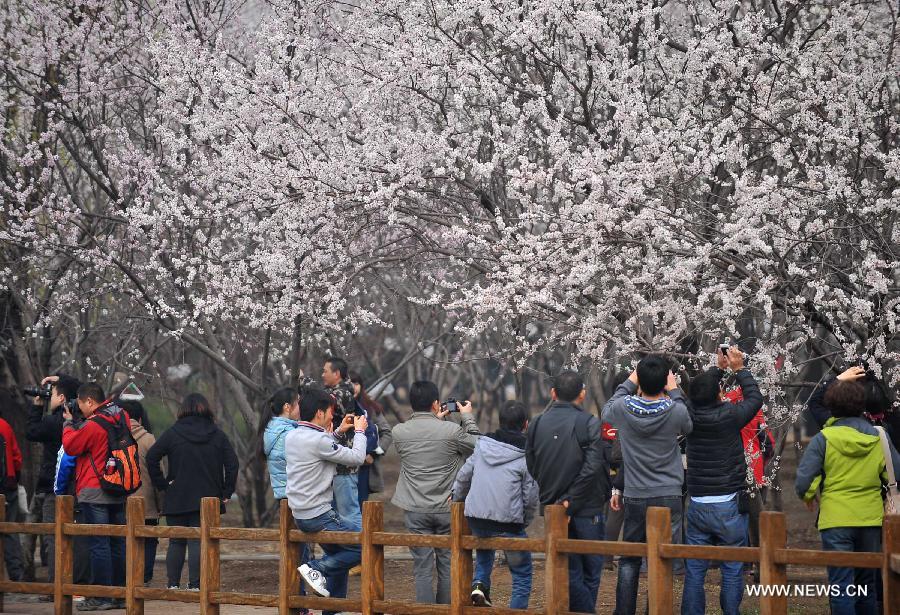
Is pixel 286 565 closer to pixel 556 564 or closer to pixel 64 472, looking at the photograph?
pixel 556 564

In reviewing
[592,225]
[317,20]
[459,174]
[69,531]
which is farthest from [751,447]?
[317,20]

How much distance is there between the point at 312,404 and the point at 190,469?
252 cm

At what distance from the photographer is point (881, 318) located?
756 centimetres

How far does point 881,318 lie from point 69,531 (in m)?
6.25

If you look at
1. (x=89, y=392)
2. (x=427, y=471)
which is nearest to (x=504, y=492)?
(x=427, y=471)

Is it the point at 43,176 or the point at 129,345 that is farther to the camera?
the point at 129,345

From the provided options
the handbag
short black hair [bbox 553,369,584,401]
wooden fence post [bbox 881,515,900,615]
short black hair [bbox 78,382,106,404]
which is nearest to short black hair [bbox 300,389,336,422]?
short black hair [bbox 553,369,584,401]

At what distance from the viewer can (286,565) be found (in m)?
7.56

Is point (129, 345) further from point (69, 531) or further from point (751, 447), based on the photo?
point (751, 447)

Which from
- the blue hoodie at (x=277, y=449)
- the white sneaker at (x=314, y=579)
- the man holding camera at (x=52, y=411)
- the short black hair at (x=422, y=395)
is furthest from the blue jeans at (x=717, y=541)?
the man holding camera at (x=52, y=411)

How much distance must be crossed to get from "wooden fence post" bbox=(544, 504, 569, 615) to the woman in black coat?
3.84m

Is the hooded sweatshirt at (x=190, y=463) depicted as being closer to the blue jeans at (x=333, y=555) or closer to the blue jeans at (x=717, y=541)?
the blue jeans at (x=333, y=555)

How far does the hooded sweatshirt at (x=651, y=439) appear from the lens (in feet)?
22.6

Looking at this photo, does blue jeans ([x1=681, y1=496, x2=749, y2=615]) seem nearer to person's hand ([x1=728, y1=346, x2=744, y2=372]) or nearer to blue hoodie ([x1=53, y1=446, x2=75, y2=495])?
person's hand ([x1=728, y1=346, x2=744, y2=372])
